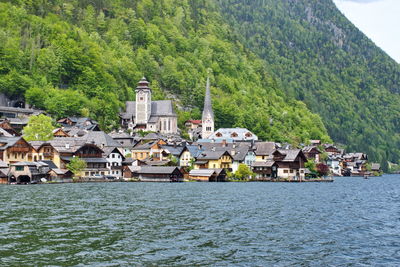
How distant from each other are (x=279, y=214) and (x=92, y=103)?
11005 centimetres

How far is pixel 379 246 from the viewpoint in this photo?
29641 mm

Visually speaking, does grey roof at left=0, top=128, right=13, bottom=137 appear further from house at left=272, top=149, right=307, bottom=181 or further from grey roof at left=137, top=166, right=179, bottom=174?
house at left=272, top=149, right=307, bottom=181

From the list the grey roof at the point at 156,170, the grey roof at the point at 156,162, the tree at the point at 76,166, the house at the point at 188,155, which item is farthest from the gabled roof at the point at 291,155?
the tree at the point at 76,166

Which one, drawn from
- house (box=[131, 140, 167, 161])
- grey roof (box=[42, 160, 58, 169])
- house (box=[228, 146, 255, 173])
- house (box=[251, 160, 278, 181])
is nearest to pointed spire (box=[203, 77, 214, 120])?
house (box=[131, 140, 167, 161])

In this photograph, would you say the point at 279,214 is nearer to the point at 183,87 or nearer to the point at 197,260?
the point at 197,260

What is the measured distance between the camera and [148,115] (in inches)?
6398

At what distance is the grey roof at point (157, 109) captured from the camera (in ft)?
533

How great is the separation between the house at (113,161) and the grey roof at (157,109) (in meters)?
52.1

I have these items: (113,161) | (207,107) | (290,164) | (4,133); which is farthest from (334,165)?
(4,133)

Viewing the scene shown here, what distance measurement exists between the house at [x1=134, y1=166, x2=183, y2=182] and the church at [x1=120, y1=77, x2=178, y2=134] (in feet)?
176

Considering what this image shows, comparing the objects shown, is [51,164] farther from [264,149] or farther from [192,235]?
[192,235]

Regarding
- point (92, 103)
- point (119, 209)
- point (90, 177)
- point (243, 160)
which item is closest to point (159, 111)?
point (92, 103)

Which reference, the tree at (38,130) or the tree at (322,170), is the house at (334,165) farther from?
the tree at (38,130)

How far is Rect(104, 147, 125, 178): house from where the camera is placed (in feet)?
351
